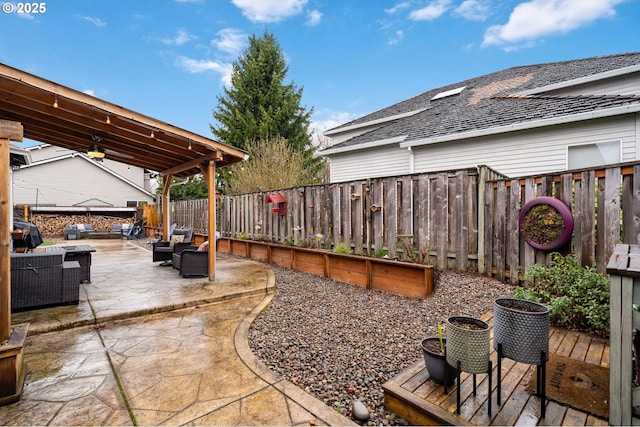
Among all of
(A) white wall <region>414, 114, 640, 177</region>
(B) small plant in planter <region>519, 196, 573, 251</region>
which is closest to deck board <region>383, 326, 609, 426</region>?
(B) small plant in planter <region>519, 196, 573, 251</region>

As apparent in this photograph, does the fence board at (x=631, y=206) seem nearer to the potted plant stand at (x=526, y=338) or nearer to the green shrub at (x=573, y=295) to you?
the green shrub at (x=573, y=295)

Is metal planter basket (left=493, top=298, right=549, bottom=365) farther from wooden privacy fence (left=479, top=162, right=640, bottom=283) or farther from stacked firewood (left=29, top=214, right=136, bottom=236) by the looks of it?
stacked firewood (left=29, top=214, right=136, bottom=236)

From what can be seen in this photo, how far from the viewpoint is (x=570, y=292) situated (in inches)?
124

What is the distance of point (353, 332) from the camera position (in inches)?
134

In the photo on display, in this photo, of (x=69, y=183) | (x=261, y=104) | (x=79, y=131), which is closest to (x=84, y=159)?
(x=69, y=183)

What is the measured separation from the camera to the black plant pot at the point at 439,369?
6.59 feet

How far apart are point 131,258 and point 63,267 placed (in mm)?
4941

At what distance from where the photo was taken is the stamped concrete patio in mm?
2010

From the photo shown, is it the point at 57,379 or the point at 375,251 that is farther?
the point at 375,251

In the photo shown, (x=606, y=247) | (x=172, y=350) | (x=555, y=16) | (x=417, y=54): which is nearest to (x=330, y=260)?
(x=172, y=350)

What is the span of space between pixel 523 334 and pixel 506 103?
860 cm

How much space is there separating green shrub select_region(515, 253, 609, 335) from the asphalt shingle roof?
184 inches

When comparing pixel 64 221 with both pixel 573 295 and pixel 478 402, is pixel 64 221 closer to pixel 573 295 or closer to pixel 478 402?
pixel 478 402

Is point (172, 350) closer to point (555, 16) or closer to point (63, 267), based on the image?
point (63, 267)
